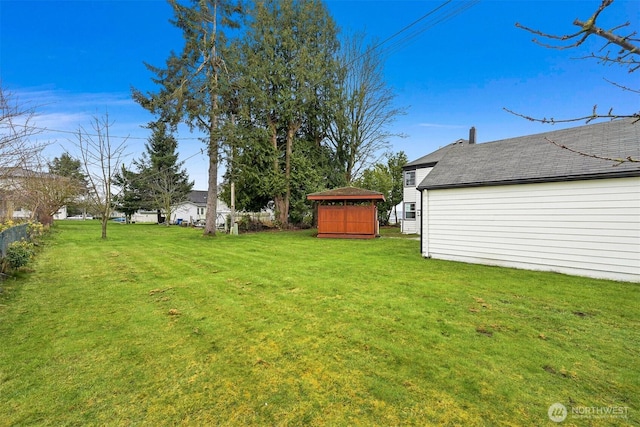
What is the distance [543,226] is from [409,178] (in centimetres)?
1195

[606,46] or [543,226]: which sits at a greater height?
A: [606,46]

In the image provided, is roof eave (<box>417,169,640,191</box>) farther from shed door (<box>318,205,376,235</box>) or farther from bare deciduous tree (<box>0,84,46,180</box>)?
bare deciduous tree (<box>0,84,46,180</box>)

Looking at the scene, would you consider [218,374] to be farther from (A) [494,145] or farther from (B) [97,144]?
(B) [97,144]

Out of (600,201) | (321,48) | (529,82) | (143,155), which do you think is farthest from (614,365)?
(143,155)

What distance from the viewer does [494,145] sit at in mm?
9805

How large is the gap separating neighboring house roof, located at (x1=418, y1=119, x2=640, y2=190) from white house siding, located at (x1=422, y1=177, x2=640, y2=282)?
25cm

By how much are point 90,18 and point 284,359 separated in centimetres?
1645

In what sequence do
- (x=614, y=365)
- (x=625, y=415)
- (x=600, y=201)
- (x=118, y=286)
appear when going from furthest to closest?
(x=600, y=201) → (x=118, y=286) → (x=614, y=365) → (x=625, y=415)

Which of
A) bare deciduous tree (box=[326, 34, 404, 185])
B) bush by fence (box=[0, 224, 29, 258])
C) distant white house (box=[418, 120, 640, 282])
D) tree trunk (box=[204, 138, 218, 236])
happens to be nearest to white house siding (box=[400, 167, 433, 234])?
bare deciduous tree (box=[326, 34, 404, 185])

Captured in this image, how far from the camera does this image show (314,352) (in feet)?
9.59

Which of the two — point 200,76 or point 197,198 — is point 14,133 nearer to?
point 200,76

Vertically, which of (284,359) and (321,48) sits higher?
(321,48)

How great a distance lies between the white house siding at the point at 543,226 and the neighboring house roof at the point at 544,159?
249mm

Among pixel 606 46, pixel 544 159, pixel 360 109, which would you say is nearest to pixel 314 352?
pixel 606 46
